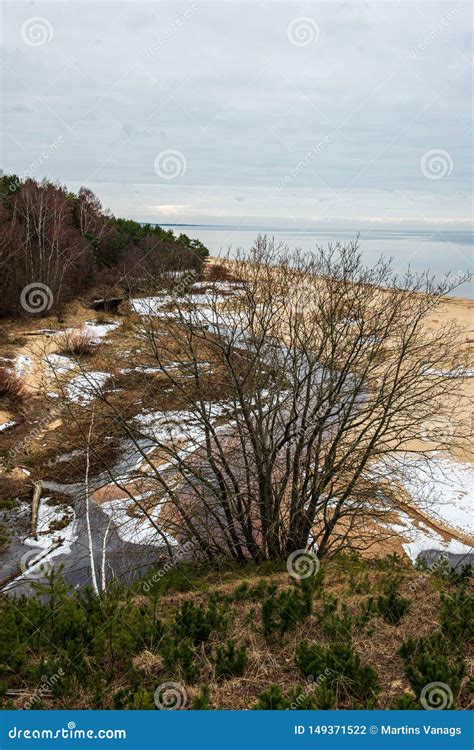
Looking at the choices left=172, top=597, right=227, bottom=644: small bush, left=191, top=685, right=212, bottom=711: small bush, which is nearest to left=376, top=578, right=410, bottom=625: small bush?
left=172, top=597, right=227, bottom=644: small bush

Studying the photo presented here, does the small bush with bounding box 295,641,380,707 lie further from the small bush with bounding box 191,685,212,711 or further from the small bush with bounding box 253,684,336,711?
the small bush with bounding box 191,685,212,711

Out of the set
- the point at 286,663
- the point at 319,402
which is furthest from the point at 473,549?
the point at 286,663

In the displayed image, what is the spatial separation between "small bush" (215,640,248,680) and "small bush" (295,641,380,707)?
1.57ft

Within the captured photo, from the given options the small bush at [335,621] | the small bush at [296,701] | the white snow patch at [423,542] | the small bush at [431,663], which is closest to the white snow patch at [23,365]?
the white snow patch at [423,542]

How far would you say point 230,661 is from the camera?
Result: 4.65 meters

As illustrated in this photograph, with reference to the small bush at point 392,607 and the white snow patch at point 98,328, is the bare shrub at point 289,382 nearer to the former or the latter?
the small bush at point 392,607

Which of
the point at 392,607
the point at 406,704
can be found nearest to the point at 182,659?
the point at 406,704

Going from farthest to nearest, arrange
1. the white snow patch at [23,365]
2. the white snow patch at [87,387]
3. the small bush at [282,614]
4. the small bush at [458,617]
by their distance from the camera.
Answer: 1. the white snow patch at [23,365]
2. the white snow patch at [87,387]
3. the small bush at [282,614]
4. the small bush at [458,617]

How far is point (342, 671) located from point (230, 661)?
3.06ft

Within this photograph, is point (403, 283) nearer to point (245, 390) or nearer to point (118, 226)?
point (245, 390)

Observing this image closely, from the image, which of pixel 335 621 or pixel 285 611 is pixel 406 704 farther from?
pixel 285 611

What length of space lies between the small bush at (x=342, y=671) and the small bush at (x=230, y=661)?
0.48 meters

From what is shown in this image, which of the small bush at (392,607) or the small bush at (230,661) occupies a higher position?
the small bush at (392,607)

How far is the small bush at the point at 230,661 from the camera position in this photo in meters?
4.60
